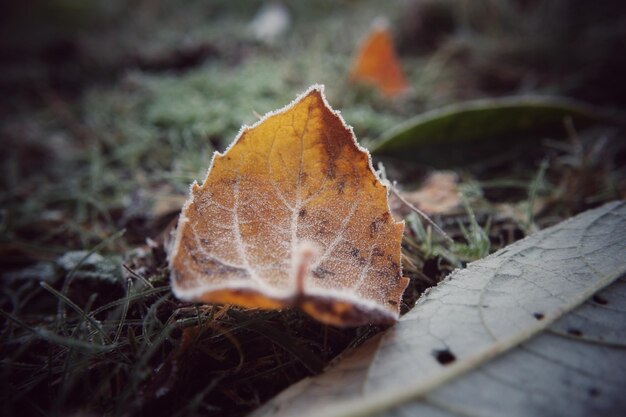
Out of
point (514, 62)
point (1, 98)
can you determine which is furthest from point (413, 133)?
point (1, 98)

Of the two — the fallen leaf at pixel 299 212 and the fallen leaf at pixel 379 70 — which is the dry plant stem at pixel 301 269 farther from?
the fallen leaf at pixel 379 70

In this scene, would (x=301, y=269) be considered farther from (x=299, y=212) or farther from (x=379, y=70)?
(x=379, y=70)

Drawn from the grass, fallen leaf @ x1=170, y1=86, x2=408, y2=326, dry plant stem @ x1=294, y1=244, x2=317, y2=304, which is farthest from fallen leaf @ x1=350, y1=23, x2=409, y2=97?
dry plant stem @ x1=294, y1=244, x2=317, y2=304

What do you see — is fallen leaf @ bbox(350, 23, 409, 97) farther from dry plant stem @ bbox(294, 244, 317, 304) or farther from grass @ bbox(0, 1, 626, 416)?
dry plant stem @ bbox(294, 244, 317, 304)

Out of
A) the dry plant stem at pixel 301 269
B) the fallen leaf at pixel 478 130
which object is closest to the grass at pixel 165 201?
the fallen leaf at pixel 478 130

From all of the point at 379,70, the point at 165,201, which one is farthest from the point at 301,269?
the point at 379,70

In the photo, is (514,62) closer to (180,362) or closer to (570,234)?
(570,234)

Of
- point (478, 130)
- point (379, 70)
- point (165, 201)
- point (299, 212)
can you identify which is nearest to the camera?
point (299, 212)
